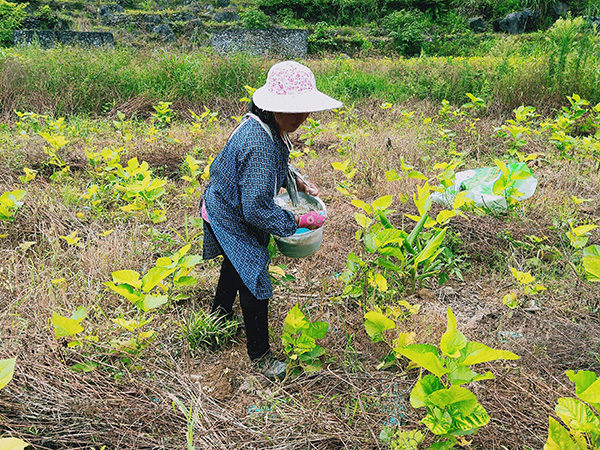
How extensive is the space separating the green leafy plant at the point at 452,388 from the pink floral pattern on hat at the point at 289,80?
36.3 inches

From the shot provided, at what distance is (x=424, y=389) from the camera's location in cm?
113

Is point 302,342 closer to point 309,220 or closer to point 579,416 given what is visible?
point 309,220

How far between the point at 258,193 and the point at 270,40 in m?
14.9

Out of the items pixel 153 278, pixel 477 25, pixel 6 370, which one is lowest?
pixel 477 25

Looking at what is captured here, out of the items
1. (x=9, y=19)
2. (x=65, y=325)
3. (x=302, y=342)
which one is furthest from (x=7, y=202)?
(x=9, y=19)

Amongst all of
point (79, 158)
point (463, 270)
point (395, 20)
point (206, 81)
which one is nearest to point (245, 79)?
point (206, 81)

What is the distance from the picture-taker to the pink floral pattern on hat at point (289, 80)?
4.99 ft

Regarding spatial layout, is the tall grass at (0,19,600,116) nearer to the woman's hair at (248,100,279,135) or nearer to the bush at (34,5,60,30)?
the woman's hair at (248,100,279,135)

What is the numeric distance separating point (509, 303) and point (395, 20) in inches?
732

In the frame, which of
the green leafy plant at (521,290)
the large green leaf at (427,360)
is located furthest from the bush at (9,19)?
the large green leaf at (427,360)

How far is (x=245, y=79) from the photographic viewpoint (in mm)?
6219

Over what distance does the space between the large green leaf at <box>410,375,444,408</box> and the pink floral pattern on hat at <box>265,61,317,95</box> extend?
3.36 ft

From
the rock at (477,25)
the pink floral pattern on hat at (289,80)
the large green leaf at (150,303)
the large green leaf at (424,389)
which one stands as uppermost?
the pink floral pattern on hat at (289,80)

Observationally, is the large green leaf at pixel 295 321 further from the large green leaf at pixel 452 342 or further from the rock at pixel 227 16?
the rock at pixel 227 16
